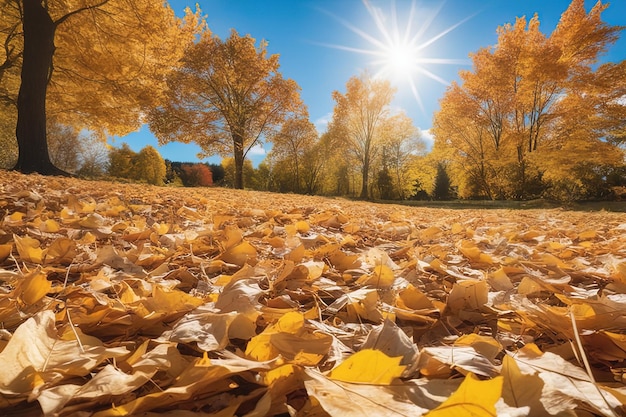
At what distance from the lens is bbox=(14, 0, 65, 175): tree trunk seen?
19.8 ft

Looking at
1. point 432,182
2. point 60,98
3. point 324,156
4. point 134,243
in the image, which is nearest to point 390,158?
point 432,182

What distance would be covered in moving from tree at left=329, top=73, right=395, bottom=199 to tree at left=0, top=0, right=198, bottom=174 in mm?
12568

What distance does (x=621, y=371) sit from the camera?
52 centimetres

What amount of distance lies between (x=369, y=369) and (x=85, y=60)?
33.5 feet

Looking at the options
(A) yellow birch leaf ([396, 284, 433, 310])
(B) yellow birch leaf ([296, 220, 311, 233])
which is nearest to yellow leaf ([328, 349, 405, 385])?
(A) yellow birch leaf ([396, 284, 433, 310])

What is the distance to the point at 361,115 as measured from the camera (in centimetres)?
2072

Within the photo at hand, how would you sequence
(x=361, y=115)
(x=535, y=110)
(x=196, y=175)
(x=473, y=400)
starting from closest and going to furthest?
(x=473, y=400) < (x=535, y=110) < (x=361, y=115) < (x=196, y=175)

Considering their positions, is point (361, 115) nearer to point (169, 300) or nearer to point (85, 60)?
point (85, 60)

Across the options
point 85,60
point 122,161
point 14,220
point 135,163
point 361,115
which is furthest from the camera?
point 135,163

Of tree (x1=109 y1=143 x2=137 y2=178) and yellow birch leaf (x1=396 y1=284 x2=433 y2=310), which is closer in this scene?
yellow birch leaf (x1=396 y1=284 x2=433 y2=310)

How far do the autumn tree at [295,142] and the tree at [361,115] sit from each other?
186 cm

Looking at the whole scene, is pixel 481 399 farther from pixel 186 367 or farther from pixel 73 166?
pixel 73 166

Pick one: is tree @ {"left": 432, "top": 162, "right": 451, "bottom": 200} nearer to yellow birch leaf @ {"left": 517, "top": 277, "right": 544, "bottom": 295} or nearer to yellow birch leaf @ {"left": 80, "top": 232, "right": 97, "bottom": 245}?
yellow birch leaf @ {"left": 517, "top": 277, "right": 544, "bottom": 295}

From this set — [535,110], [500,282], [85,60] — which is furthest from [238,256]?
[535,110]
